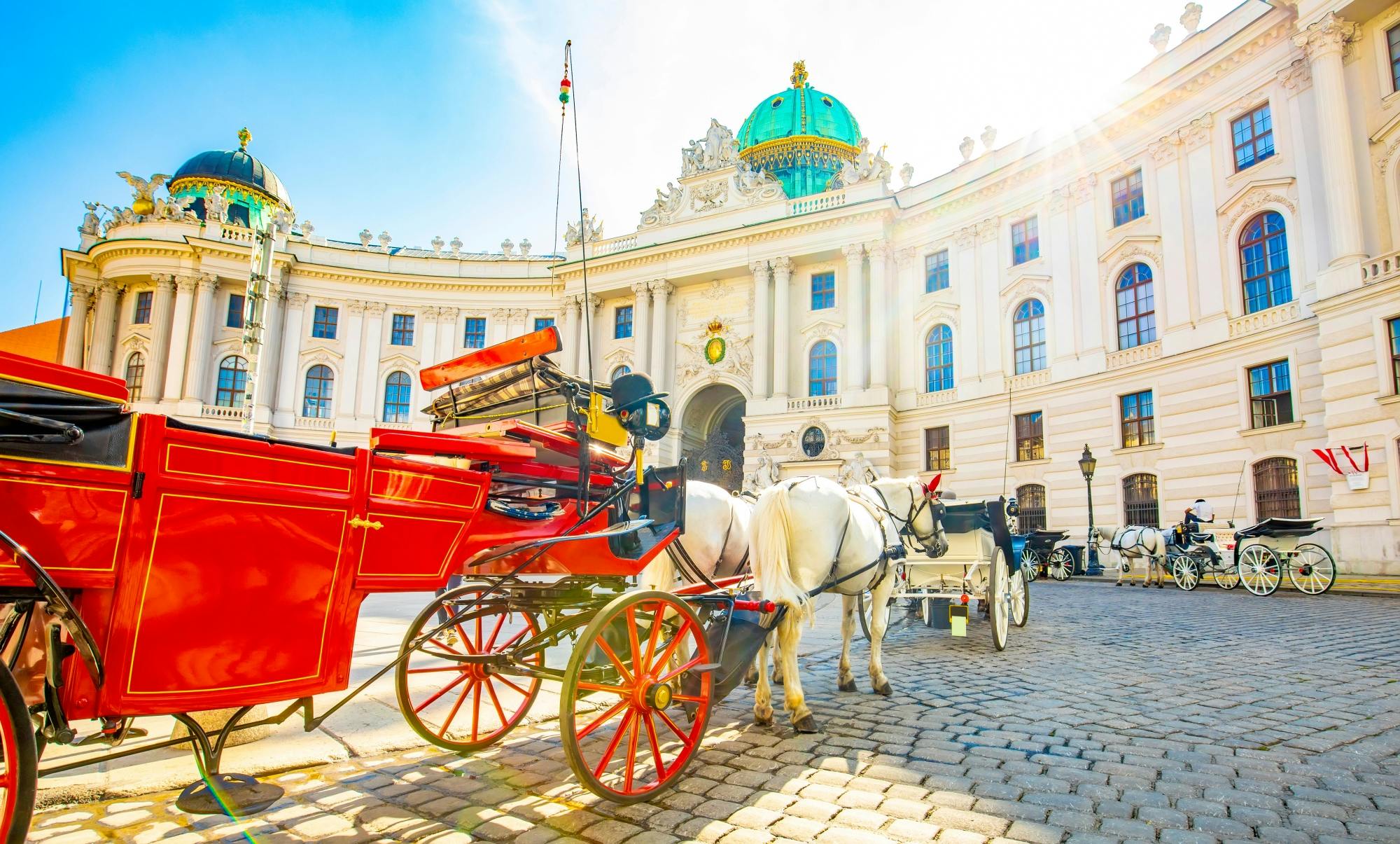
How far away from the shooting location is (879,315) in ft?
93.1

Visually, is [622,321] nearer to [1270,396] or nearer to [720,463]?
[720,463]

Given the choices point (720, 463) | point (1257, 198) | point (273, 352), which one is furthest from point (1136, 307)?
point (273, 352)

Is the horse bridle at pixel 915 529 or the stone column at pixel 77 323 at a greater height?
the stone column at pixel 77 323

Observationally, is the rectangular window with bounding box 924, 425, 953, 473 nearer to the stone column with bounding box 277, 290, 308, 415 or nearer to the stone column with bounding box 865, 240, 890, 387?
the stone column with bounding box 865, 240, 890, 387

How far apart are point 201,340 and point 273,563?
37740mm

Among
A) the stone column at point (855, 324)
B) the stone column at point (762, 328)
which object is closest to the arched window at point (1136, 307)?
the stone column at point (855, 324)

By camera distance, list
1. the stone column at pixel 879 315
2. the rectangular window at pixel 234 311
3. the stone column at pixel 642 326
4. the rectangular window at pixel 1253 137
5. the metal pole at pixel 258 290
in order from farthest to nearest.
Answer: the rectangular window at pixel 234 311 < the stone column at pixel 642 326 < the stone column at pixel 879 315 < the rectangular window at pixel 1253 137 < the metal pole at pixel 258 290

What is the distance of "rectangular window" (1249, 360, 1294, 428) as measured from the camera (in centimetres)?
1770

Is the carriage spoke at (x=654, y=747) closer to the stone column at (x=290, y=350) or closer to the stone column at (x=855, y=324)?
the stone column at (x=855, y=324)

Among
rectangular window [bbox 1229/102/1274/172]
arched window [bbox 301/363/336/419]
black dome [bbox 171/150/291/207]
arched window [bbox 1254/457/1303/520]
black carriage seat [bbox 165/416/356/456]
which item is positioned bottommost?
black carriage seat [bbox 165/416/356/456]

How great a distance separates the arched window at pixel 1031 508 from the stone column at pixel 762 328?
1079cm

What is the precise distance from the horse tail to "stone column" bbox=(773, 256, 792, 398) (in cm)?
2444

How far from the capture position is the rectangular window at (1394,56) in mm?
16078

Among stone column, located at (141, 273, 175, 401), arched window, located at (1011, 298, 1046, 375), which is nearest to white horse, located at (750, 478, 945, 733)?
arched window, located at (1011, 298, 1046, 375)
